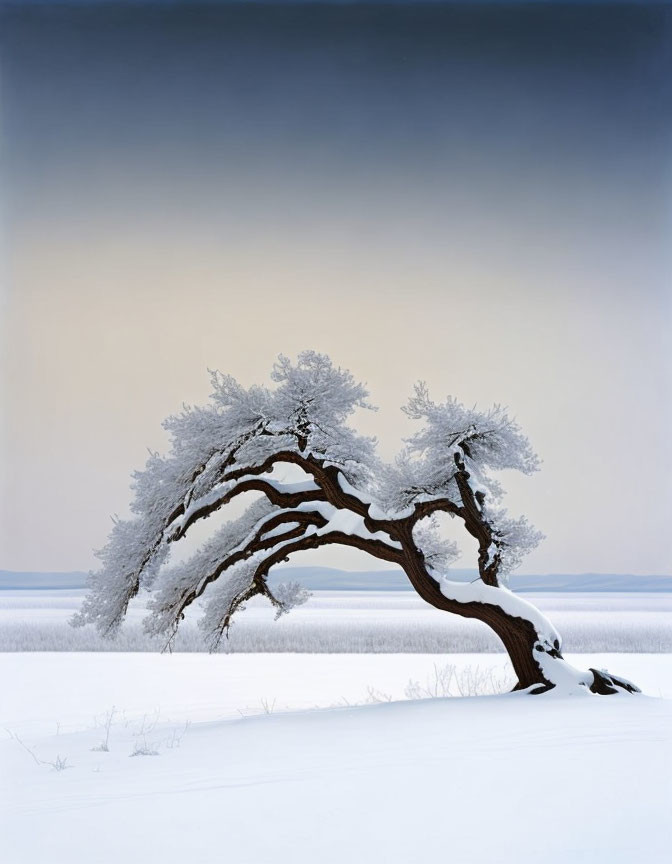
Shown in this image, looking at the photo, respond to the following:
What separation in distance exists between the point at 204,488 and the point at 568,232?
21.6 feet

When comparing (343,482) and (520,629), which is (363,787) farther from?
(343,482)

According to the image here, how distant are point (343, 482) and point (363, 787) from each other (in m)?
4.18

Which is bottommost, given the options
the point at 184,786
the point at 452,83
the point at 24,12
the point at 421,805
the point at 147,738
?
the point at 147,738

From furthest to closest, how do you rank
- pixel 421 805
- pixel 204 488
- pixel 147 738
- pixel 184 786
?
pixel 204 488 < pixel 147 738 < pixel 184 786 < pixel 421 805

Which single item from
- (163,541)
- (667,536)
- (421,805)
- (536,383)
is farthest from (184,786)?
(536,383)

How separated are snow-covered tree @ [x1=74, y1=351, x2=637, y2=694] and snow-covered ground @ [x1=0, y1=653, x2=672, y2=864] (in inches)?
49.1

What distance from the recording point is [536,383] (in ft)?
49.9

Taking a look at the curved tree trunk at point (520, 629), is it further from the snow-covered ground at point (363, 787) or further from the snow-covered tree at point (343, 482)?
the snow-covered ground at point (363, 787)

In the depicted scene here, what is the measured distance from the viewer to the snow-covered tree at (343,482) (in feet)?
25.2

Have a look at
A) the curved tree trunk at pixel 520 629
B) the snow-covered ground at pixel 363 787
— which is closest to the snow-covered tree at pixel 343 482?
the curved tree trunk at pixel 520 629

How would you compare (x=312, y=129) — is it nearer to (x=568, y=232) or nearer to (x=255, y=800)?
(x=568, y=232)

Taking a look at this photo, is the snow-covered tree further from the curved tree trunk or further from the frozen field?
the frozen field

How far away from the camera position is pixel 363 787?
4094 millimetres

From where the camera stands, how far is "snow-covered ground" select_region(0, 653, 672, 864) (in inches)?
130
